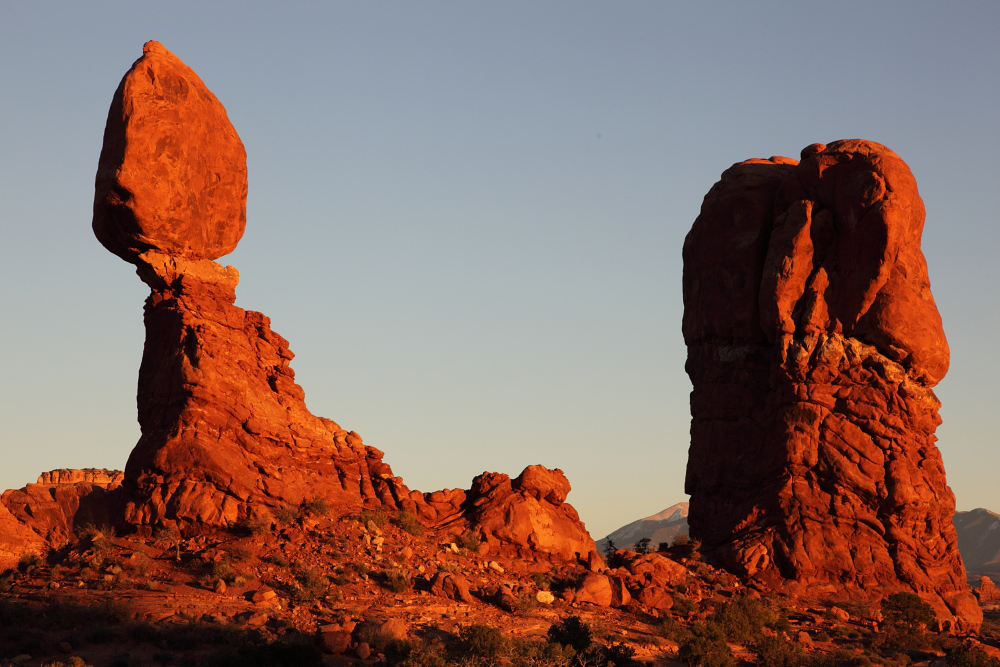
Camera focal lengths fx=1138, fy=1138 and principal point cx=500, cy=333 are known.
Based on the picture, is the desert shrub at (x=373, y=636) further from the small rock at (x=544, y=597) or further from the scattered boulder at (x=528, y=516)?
the scattered boulder at (x=528, y=516)

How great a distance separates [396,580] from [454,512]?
17.1 feet

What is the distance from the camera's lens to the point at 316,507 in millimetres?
27375

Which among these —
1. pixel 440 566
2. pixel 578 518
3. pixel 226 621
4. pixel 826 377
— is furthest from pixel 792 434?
pixel 226 621

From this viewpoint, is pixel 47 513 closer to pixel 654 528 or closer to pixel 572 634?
pixel 572 634

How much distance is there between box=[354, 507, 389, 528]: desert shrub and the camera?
90.9 feet

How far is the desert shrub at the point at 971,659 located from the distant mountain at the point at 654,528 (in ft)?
254

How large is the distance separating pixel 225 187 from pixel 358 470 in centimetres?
814

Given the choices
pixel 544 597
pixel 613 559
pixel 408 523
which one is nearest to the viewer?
pixel 544 597

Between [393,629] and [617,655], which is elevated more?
[393,629]

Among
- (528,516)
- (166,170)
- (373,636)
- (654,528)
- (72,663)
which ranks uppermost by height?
(654,528)

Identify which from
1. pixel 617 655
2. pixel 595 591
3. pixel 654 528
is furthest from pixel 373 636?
pixel 654 528

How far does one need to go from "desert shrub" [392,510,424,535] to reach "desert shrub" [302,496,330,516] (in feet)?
6.22

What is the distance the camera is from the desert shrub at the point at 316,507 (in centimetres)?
2733

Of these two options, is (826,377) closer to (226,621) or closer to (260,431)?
(260,431)
